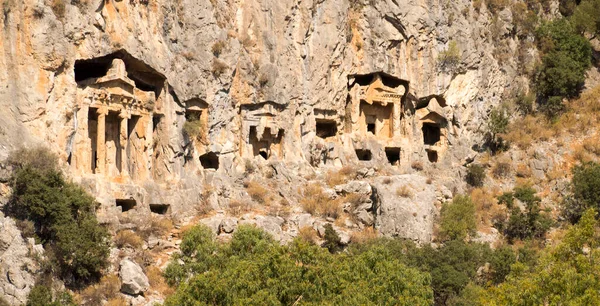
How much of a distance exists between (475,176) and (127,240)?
2118 cm

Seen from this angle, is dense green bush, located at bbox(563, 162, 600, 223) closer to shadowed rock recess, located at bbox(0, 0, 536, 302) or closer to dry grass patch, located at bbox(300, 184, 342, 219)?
shadowed rock recess, located at bbox(0, 0, 536, 302)

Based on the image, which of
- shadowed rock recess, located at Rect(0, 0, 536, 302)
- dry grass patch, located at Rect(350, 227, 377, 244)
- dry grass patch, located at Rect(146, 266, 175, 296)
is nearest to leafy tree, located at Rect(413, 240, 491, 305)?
dry grass patch, located at Rect(350, 227, 377, 244)

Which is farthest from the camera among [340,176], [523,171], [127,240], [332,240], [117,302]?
[523,171]

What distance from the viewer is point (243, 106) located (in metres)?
49.5

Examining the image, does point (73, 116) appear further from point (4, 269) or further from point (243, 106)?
point (243, 106)

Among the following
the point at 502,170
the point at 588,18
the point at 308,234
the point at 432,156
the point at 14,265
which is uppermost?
the point at 588,18

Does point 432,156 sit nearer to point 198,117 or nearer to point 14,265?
point 198,117

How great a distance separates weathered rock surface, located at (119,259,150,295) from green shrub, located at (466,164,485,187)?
21.9 metres

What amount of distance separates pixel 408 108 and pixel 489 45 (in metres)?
6.80

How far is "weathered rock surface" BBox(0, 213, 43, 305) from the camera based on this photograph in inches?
1357

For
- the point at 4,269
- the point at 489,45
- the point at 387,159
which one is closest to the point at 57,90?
the point at 4,269

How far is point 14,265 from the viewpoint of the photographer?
35031 mm

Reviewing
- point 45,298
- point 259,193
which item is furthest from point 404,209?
point 45,298

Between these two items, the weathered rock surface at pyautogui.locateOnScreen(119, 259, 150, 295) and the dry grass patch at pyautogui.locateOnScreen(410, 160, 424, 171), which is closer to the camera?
the weathered rock surface at pyautogui.locateOnScreen(119, 259, 150, 295)
